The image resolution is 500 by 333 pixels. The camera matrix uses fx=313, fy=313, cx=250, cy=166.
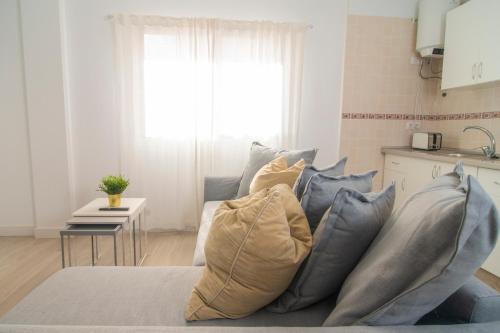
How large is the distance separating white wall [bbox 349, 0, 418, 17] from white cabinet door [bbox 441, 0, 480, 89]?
0.48 m

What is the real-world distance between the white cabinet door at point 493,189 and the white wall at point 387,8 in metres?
1.97

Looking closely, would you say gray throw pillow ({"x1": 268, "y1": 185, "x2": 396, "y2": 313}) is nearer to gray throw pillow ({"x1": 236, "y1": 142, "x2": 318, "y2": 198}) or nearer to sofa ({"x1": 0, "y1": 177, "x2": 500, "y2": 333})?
sofa ({"x1": 0, "y1": 177, "x2": 500, "y2": 333})

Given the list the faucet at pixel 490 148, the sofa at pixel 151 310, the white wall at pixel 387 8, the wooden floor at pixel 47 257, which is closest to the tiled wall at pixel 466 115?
the faucet at pixel 490 148

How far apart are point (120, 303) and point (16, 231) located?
280cm

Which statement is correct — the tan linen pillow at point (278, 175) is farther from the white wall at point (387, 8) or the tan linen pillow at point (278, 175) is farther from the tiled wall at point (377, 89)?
the white wall at point (387, 8)

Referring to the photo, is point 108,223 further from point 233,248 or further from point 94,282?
point 233,248

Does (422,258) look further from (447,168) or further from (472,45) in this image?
(472,45)

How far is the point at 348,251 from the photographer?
0.94 metres

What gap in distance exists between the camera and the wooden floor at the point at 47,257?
86.3 inches

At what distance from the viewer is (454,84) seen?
2.93 m

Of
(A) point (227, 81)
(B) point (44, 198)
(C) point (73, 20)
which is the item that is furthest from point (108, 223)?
(C) point (73, 20)

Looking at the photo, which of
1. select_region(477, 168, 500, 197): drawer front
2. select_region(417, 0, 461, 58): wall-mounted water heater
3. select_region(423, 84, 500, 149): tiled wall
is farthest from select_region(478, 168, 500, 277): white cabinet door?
select_region(417, 0, 461, 58): wall-mounted water heater

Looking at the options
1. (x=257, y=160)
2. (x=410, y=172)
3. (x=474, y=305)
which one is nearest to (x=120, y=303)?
(x=474, y=305)

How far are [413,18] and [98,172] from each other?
12.2ft
